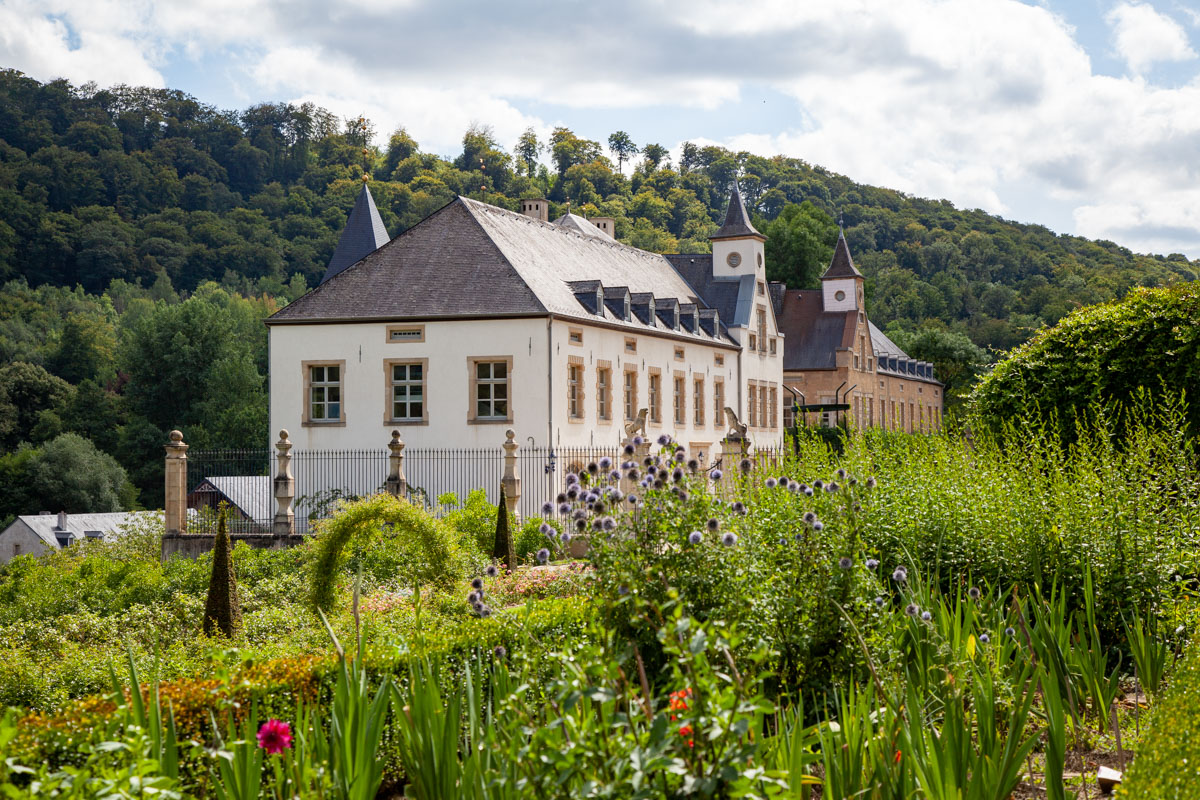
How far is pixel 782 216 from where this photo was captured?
6838cm

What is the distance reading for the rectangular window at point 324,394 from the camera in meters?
31.9

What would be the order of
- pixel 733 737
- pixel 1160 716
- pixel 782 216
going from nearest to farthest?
pixel 733 737 < pixel 1160 716 < pixel 782 216

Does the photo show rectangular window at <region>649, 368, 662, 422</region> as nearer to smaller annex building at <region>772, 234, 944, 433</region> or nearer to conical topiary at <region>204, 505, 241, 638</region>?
smaller annex building at <region>772, 234, 944, 433</region>

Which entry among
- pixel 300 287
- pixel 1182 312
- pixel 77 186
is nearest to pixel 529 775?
pixel 1182 312

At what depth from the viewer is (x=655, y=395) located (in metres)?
37.6

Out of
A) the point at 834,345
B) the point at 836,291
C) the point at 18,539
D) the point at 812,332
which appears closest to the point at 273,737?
the point at 18,539

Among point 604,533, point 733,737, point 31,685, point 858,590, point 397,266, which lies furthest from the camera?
point 397,266

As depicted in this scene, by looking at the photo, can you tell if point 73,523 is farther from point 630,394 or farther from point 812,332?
point 812,332

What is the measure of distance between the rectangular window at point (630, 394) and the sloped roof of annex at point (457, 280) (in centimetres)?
137

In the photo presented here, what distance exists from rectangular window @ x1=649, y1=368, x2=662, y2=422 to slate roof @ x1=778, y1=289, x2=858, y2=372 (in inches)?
863

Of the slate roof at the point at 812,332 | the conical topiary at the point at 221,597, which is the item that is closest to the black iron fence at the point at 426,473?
the conical topiary at the point at 221,597

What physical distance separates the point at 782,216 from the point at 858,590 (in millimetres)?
63358

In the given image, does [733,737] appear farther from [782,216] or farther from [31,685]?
[782,216]

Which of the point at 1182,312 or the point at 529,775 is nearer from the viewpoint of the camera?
the point at 529,775
